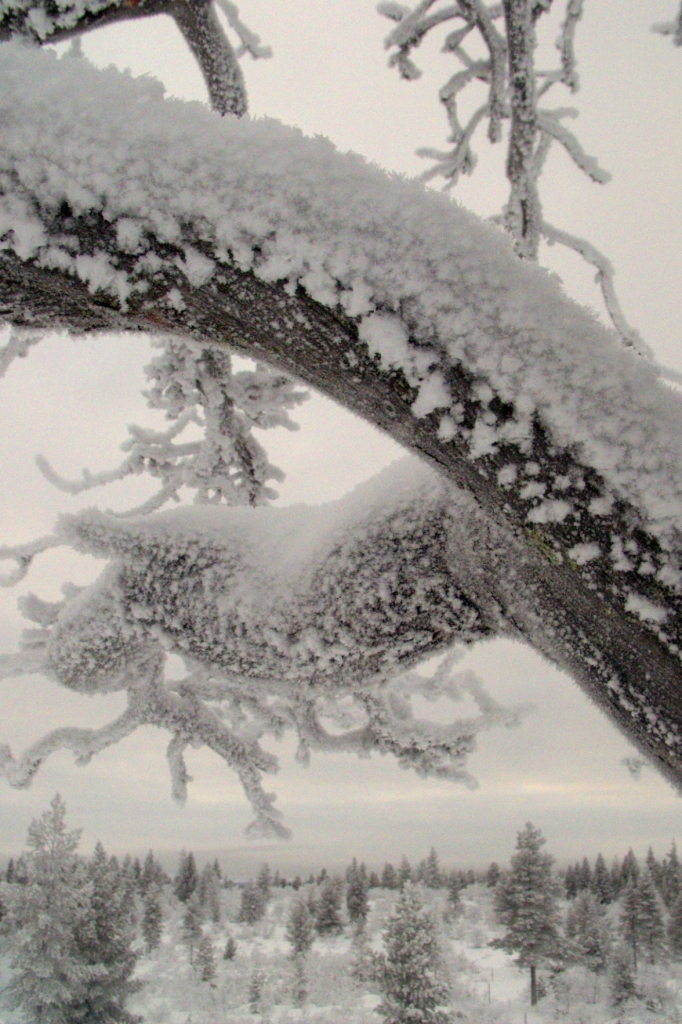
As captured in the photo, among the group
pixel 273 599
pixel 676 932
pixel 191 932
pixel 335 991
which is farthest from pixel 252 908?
pixel 273 599

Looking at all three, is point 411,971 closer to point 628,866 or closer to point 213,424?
point 213,424

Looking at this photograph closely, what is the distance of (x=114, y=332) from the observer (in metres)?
1.34

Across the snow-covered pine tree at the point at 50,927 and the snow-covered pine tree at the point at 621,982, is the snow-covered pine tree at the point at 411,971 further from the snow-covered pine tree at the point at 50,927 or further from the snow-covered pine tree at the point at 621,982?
the snow-covered pine tree at the point at 621,982

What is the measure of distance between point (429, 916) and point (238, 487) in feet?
106

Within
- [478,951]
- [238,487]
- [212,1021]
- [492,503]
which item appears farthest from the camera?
[478,951]

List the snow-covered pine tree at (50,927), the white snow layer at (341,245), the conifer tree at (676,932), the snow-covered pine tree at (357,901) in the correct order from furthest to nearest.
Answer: the snow-covered pine tree at (357,901)
the conifer tree at (676,932)
the snow-covered pine tree at (50,927)
the white snow layer at (341,245)

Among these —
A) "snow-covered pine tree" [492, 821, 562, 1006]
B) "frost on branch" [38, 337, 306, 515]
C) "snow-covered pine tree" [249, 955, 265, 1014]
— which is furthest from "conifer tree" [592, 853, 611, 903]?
"frost on branch" [38, 337, 306, 515]

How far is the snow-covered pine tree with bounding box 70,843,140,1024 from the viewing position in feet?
79.7

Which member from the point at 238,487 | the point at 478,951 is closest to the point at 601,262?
the point at 238,487

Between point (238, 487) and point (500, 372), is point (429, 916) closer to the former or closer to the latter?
point (238, 487)

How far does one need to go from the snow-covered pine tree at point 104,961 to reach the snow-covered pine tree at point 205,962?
21215mm

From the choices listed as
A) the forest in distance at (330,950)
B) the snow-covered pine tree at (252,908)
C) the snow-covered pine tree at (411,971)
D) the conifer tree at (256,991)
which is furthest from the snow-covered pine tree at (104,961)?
the snow-covered pine tree at (252,908)

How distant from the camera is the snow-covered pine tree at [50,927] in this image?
23031 mm

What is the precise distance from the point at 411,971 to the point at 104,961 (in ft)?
43.2
